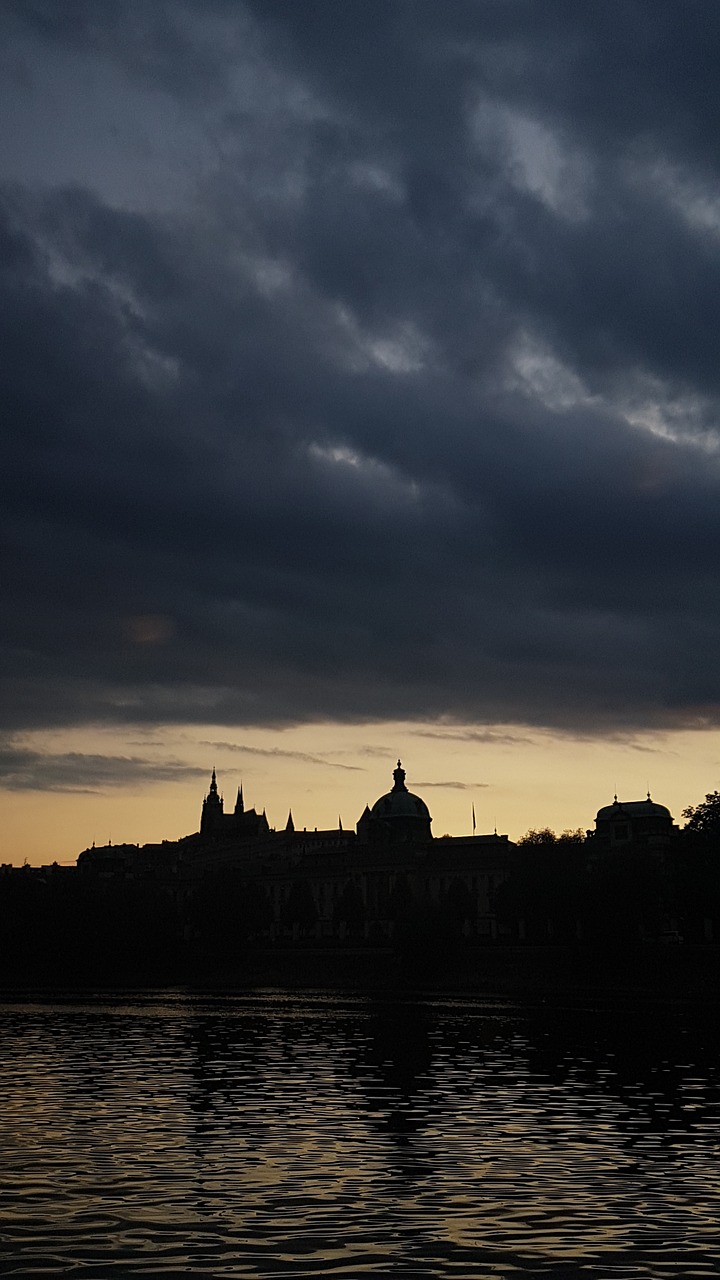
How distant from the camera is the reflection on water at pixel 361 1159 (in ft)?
78.2

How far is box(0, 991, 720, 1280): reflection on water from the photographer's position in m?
23.8

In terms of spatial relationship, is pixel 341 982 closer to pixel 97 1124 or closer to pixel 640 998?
pixel 640 998

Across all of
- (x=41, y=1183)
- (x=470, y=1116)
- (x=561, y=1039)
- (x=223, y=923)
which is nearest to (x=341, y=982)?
(x=223, y=923)

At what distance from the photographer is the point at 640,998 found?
114438mm

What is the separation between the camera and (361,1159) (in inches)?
1331

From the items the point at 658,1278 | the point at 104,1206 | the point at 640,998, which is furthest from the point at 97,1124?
the point at 640,998

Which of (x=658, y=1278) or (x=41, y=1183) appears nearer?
(x=658, y=1278)

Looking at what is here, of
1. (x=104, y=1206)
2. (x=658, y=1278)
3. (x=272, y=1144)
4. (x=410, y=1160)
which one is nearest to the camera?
(x=658, y=1278)

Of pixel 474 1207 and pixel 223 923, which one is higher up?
pixel 223 923

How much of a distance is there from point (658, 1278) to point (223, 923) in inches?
6258

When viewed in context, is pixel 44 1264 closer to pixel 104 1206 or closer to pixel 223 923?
pixel 104 1206

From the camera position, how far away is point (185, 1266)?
2277 cm

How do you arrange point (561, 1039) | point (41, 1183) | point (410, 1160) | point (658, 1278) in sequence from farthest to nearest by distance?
point (561, 1039) < point (410, 1160) < point (41, 1183) < point (658, 1278)

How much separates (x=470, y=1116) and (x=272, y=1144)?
809 centimetres
